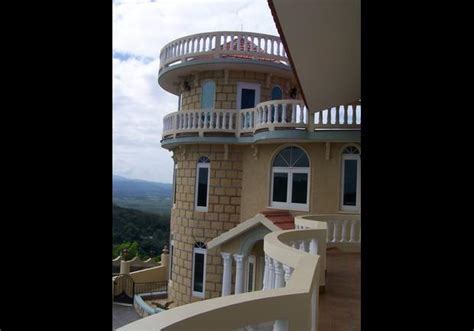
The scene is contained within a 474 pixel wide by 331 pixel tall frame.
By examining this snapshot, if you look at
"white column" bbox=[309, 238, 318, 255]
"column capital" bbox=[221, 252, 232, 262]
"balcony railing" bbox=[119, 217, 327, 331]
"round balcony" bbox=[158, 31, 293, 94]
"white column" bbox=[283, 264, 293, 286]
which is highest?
"round balcony" bbox=[158, 31, 293, 94]

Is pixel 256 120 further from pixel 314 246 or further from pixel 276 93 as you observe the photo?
pixel 314 246

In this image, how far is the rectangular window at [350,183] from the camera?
1039 cm

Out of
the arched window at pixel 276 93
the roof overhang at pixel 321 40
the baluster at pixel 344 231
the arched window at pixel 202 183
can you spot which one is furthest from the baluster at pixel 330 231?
the arched window at pixel 276 93

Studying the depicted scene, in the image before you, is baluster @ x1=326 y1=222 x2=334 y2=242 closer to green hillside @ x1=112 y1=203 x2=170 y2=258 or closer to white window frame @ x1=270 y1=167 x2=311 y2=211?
white window frame @ x1=270 y1=167 x2=311 y2=211

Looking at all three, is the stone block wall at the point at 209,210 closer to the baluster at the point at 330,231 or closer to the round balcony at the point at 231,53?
the round balcony at the point at 231,53

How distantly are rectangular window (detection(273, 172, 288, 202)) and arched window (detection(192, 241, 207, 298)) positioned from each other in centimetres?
288

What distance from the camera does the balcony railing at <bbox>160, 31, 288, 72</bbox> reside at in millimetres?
12125

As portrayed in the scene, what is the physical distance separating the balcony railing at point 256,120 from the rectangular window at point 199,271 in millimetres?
3722

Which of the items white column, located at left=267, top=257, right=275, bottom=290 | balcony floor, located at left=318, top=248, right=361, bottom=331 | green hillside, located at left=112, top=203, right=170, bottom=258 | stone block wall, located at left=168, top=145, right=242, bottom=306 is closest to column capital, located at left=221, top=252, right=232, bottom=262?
stone block wall, located at left=168, top=145, right=242, bottom=306
